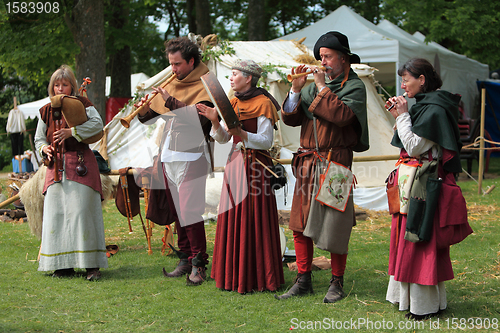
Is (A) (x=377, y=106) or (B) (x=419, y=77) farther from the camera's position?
(A) (x=377, y=106)

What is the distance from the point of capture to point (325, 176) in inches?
116

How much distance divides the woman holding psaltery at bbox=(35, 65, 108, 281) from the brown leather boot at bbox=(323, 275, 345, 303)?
1.79m

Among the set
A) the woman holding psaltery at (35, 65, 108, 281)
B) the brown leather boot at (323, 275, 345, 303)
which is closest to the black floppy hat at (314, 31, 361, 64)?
the brown leather boot at (323, 275, 345, 303)

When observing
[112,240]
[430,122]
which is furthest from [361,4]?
[430,122]

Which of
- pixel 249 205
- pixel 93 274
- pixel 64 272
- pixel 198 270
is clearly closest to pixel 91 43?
pixel 64 272

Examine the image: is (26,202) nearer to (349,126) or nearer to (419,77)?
(349,126)

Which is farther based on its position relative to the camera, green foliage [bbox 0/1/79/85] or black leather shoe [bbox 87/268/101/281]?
green foliage [bbox 0/1/79/85]

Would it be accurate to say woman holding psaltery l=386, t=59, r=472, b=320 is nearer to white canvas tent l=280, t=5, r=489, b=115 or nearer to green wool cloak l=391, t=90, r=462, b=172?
green wool cloak l=391, t=90, r=462, b=172

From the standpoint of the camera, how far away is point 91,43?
777 centimetres

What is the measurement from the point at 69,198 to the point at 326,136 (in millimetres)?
2057

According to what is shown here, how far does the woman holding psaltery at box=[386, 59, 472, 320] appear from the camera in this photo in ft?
8.43

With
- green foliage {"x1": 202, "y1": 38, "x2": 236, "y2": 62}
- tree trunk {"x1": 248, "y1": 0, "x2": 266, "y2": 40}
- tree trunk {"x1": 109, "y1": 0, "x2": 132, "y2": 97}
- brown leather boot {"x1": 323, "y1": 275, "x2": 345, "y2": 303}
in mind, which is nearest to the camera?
brown leather boot {"x1": 323, "y1": 275, "x2": 345, "y2": 303}

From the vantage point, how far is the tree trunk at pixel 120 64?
11781 millimetres

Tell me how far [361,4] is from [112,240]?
46.1ft
